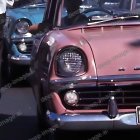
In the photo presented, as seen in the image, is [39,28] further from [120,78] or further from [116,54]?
[120,78]

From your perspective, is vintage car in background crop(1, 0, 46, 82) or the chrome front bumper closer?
the chrome front bumper

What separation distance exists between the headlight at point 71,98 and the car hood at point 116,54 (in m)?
0.25

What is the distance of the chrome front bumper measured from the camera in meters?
4.38

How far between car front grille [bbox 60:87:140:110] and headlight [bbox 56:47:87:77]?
0.17 m

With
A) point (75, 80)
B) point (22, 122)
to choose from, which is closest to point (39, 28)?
point (22, 122)

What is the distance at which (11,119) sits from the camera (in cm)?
678

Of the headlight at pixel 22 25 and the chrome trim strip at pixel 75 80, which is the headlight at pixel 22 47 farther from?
the chrome trim strip at pixel 75 80

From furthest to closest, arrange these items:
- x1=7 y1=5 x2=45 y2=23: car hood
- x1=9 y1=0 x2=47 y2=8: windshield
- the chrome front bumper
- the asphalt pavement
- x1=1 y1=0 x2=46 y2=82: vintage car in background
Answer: x1=9 y1=0 x2=47 y2=8: windshield → x1=7 y1=5 x2=45 y2=23: car hood → x1=1 y1=0 x2=46 y2=82: vintage car in background → the asphalt pavement → the chrome front bumper

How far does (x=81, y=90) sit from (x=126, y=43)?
Answer: 535 millimetres

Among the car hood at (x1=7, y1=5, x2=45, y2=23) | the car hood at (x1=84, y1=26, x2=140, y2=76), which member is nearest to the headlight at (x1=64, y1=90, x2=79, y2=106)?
the car hood at (x1=84, y1=26, x2=140, y2=76)

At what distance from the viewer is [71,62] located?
4566mm

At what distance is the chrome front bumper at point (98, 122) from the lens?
14.4 feet

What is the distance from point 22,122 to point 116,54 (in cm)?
237

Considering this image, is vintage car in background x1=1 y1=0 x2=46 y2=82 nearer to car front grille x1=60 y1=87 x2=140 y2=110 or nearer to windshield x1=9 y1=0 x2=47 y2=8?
windshield x1=9 y1=0 x2=47 y2=8
